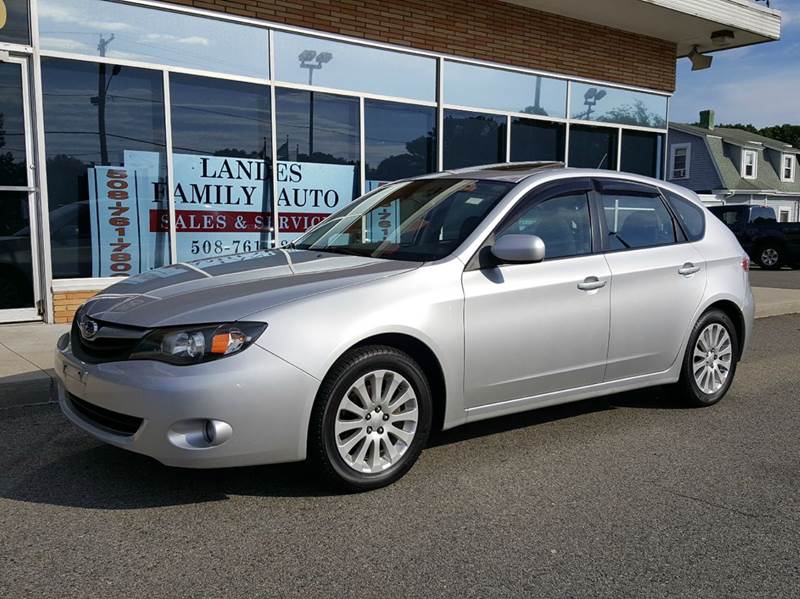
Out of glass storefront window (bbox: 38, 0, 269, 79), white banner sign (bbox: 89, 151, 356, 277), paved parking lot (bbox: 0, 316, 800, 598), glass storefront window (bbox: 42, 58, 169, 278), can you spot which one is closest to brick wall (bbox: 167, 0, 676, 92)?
glass storefront window (bbox: 38, 0, 269, 79)

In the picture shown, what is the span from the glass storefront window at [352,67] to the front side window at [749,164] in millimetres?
33460

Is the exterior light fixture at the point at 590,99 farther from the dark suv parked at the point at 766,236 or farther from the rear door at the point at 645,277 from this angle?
the rear door at the point at 645,277

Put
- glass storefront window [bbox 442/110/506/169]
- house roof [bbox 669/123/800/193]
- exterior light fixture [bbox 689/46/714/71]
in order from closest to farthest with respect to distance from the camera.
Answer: glass storefront window [bbox 442/110/506/169]
exterior light fixture [bbox 689/46/714/71]
house roof [bbox 669/123/800/193]

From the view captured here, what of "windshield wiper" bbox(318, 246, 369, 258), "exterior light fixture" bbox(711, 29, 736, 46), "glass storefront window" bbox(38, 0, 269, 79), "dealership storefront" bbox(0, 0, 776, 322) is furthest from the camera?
"exterior light fixture" bbox(711, 29, 736, 46)

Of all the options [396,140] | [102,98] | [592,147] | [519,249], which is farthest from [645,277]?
[592,147]

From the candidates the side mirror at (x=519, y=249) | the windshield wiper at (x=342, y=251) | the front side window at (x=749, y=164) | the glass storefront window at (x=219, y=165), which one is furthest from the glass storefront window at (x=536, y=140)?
the front side window at (x=749, y=164)

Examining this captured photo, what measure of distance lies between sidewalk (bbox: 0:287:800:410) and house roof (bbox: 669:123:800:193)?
36233mm

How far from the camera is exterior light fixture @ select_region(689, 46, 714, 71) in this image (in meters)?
15.2

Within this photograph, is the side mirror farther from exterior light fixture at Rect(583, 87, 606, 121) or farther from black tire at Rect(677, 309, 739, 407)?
exterior light fixture at Rect(583, 87, 606, 121)

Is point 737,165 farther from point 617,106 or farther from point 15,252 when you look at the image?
point 15,252

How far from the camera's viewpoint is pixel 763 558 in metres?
3.25

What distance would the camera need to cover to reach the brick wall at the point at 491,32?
998 cm

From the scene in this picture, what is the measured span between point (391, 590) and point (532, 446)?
198 centimetres

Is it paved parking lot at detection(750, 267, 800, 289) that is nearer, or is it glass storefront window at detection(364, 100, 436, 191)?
glass storefront window at detection(364, 100, 436, 191)
